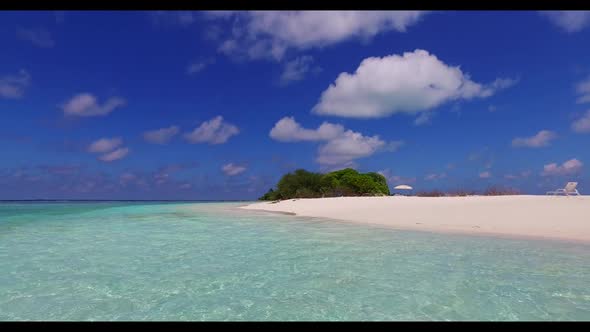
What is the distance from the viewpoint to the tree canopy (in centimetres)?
4853

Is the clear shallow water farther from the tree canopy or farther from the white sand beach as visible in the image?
the tree canopy

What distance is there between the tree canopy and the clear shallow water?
126 feet

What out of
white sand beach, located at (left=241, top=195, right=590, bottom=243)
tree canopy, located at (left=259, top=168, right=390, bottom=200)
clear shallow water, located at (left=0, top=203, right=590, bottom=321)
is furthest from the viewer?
tree canopy, located at (left=259, top=168, right=390, bottom=200)

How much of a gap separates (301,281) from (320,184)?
45145mm

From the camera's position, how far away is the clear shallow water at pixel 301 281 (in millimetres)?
4488

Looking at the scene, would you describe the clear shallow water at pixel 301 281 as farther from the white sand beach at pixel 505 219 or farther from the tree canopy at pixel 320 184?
the tree canopy at pixel 320 184

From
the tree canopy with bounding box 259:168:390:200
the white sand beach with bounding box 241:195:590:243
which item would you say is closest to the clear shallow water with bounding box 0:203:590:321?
the white sand beach with bounding box 241:195:590:243

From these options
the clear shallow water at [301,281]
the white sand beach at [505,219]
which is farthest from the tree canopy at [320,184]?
the clear shallow water at [301,281]

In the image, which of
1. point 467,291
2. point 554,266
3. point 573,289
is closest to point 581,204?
point 554,266

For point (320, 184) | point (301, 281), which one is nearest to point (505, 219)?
point (301, 281)

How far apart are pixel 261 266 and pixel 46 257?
5.41 meters

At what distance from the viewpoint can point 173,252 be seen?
8930 mm

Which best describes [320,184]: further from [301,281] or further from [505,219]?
[301,281]

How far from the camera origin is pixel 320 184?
2004 inches
